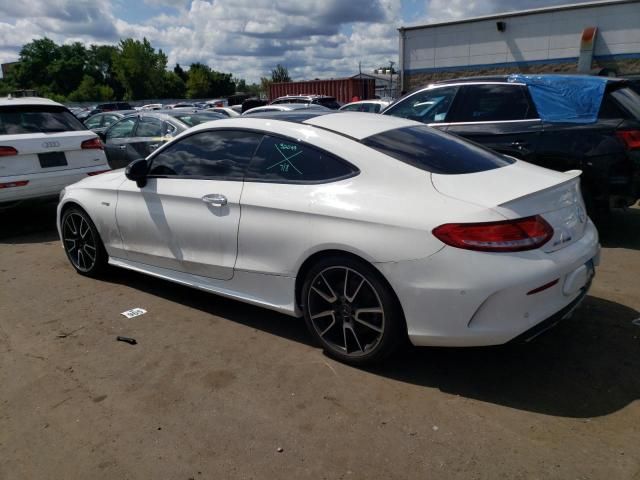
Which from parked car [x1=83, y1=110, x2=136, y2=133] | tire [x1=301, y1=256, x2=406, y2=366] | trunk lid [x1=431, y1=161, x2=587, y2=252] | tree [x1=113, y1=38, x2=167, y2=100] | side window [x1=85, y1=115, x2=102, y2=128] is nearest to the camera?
trunk lid [x1=431, y1=161, x2=587, y2=252]

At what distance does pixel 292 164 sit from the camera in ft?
11.6

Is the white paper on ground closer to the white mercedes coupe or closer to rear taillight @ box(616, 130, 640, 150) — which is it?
the white mercedes coupe

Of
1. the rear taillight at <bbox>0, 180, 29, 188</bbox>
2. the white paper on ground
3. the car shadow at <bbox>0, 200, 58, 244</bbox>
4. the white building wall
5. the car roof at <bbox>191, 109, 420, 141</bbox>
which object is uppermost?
the white building wall

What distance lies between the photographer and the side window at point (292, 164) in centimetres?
336

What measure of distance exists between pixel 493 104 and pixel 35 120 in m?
5.93

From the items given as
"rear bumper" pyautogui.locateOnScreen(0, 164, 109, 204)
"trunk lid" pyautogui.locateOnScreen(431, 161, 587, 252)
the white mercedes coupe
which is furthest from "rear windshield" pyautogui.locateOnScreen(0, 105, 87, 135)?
"trunk lid" pyautogui.locateOnScreen(431, 161, 587, 252)

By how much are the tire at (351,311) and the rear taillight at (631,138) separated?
3656mm

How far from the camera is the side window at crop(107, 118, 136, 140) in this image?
9.10m

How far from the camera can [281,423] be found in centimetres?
282

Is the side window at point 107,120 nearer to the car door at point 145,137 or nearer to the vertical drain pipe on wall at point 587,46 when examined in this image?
the car door at point 145,137

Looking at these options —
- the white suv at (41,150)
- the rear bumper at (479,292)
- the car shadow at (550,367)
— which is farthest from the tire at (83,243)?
the rear bumper at (479,292)

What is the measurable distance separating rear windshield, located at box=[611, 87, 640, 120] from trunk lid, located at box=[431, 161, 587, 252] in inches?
105

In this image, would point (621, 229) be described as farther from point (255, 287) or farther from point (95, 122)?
point (95, 122)

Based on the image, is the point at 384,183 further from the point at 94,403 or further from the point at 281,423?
the point at 94,403
